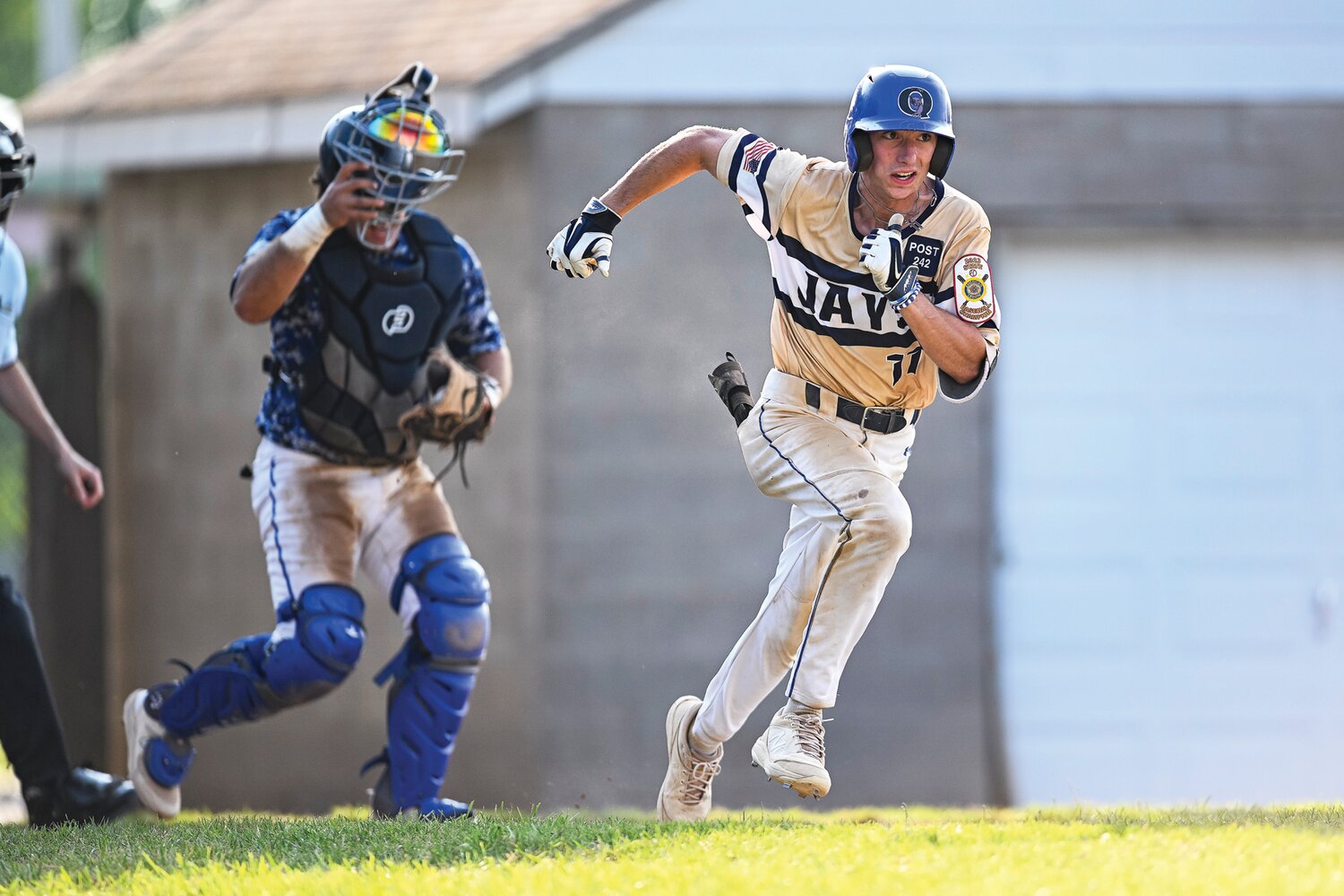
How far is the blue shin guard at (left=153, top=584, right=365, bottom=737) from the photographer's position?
19.8ft

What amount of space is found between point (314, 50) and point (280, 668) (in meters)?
4.55

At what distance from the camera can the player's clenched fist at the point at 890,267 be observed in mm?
5148

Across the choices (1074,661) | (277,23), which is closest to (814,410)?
(1074,661)

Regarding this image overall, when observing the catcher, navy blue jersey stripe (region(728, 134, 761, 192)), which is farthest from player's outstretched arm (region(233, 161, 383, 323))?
navy blue jersey stripe (region(728, 134, 761, 192))

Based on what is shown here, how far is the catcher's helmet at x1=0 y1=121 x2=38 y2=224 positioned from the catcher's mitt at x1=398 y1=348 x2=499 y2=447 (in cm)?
146

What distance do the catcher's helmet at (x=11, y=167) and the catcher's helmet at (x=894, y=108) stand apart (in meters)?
2.72

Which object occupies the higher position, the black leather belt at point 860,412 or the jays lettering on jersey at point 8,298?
the jays lettering on jersey at point 8,298

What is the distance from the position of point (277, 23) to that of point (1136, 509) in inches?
213

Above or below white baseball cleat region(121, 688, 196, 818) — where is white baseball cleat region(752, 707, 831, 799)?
above

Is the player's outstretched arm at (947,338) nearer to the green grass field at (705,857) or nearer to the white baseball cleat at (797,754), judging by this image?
the white baseball cleat at (797,754)

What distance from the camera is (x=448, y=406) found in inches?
241

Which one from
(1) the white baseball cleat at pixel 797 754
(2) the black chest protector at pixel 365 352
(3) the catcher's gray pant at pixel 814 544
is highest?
(2) the black chest protector at pixel 365 352

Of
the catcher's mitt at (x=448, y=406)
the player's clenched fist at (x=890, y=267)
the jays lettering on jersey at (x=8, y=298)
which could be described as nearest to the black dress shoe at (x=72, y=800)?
the jays lettering on jersey at (x=8, y=298)

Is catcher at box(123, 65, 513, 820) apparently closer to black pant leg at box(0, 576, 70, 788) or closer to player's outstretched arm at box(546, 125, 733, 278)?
black pant leg at box(0, 576, 70, 788)
